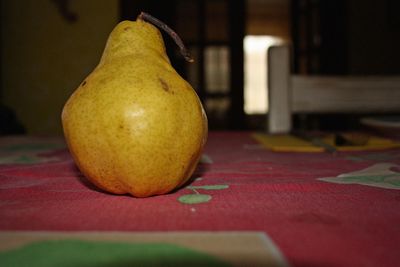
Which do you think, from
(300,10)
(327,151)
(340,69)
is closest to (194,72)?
(300,10)

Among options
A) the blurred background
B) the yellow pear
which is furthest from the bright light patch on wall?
the yellow pear

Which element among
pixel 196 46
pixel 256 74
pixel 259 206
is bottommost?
pixel 256 74

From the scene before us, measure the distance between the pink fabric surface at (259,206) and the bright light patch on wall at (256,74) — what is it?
1085 centimetres

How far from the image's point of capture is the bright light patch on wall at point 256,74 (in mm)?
11594

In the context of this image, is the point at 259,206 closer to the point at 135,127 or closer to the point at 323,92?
the point at 135,127

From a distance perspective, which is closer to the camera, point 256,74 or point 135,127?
point 135,127

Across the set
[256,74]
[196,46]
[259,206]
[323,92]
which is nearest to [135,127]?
[259,206]

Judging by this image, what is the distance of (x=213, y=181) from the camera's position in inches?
24.8

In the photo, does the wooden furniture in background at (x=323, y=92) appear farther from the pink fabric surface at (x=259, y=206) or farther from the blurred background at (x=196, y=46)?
the blurred background at (x=196, y=46)

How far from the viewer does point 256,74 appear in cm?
1198

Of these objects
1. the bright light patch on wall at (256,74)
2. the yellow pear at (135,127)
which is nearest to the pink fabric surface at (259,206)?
the yellow pear at (135,127)

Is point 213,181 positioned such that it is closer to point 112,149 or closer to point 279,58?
point 112,149

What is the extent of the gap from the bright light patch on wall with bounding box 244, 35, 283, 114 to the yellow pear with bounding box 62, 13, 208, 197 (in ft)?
36.1

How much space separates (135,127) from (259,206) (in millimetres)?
159
